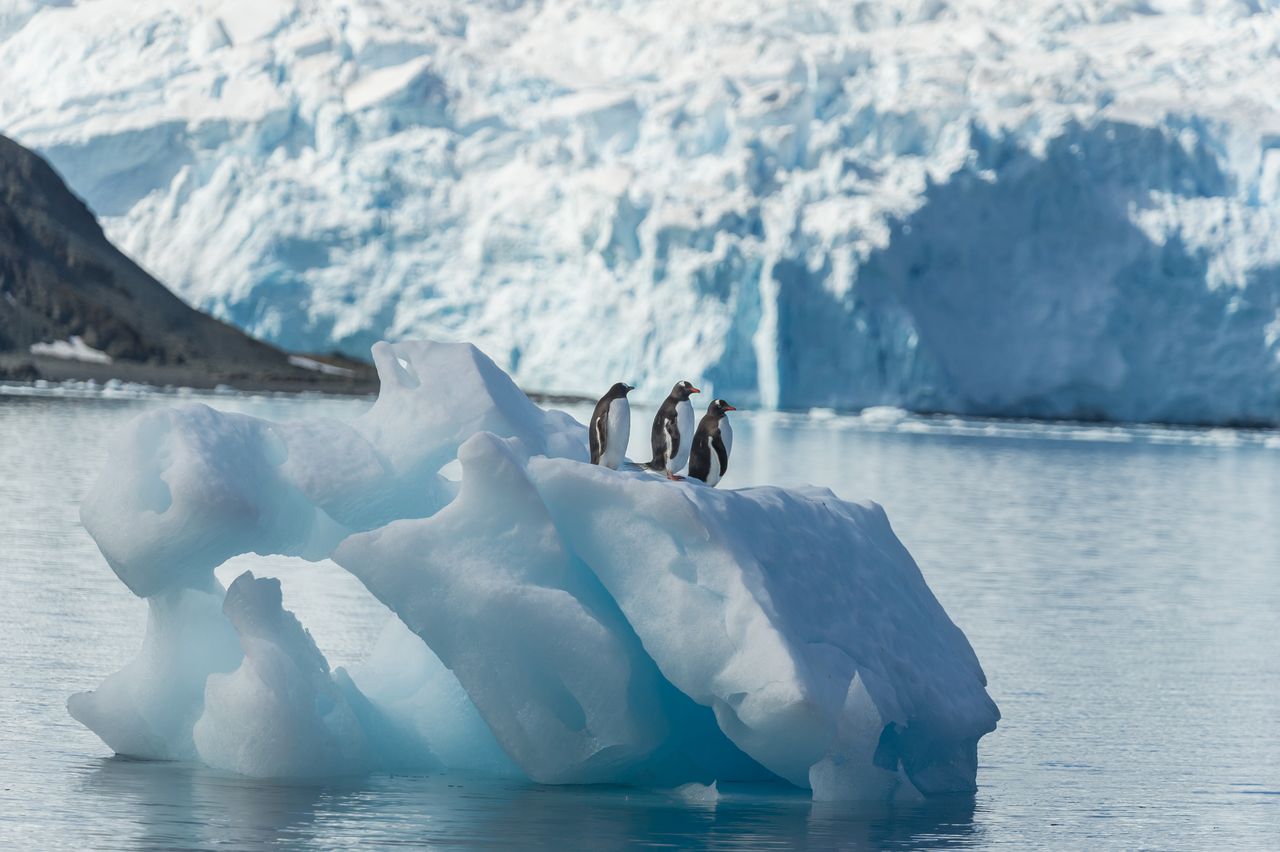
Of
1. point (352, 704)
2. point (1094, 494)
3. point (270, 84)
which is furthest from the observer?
point (270, 84)

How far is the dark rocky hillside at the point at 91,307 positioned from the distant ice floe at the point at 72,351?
0.19m

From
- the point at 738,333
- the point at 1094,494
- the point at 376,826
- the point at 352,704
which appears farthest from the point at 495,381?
the point at 738,333

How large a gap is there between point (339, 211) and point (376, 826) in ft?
176

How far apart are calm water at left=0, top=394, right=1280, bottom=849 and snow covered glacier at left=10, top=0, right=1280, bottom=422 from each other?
69.4 ft

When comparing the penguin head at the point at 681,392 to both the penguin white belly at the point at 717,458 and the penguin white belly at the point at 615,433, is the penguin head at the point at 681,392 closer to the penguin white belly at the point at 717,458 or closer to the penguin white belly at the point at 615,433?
the penguin white belly at the point at 717,458

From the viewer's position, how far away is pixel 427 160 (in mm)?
59562

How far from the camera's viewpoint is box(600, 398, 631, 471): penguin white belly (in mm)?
7801

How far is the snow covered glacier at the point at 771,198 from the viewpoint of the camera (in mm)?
44438

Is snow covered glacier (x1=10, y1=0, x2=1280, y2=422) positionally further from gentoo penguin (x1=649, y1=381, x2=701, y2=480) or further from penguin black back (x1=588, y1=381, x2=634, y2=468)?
penguin black back (x1=588, y1=381, x2=634, y2=468)

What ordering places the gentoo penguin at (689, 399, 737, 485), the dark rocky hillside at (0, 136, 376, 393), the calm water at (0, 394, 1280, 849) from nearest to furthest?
the calm water at (0, 394, 1280, 849), the gentoo penguin at (689, 399, 737, 485), the dark rocky hillside at (0, 136, 376, 393)

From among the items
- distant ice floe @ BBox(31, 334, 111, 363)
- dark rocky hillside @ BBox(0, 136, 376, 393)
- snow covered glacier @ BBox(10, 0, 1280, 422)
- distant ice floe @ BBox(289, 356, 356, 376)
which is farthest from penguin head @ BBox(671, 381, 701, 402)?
distant ice floe @ BBox(289, 356, 356, 376)

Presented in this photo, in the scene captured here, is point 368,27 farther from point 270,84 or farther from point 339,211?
point 339,211

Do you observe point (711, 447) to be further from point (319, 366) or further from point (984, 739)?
point (319, 366)

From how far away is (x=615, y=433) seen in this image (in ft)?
25.6
